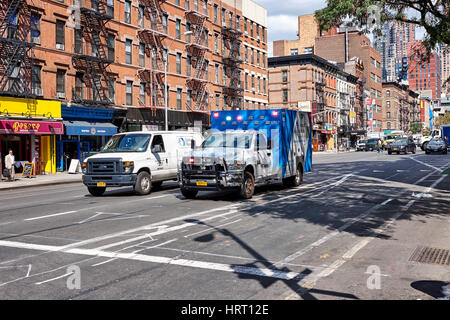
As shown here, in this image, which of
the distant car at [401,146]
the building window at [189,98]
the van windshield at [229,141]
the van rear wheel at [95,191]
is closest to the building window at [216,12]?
the building window at [189,98]

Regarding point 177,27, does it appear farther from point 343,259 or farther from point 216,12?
point 343,259

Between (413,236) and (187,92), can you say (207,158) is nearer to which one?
(413,236)

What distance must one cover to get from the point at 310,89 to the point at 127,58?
141ft

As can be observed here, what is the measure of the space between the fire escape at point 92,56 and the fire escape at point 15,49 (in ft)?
12.9

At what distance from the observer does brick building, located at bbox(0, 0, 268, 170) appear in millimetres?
28969

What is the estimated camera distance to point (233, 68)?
53312mm

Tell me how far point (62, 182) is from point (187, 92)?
2199cm

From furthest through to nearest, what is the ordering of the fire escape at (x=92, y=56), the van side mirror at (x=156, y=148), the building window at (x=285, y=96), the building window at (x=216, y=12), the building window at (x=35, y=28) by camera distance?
the building window at (x=285, y=96), the building window at (x=216, y=12), the fire escape at (x=92, y=56), the building window at (x=35, y=28), the van side mirror at (x=156, y=148)

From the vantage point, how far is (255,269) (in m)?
6.19

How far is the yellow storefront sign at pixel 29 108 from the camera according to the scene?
27.3 metres

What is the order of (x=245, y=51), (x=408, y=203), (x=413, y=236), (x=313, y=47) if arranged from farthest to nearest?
(x=313, y=47) → (x=245, y=51) → (x=408, y=203) → (x=413, y=236)

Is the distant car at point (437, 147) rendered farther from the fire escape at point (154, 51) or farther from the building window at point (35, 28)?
the building window at point (35, 28)

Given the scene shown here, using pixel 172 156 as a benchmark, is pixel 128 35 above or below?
above

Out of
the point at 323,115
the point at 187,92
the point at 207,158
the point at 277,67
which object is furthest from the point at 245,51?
the point at 207,158
